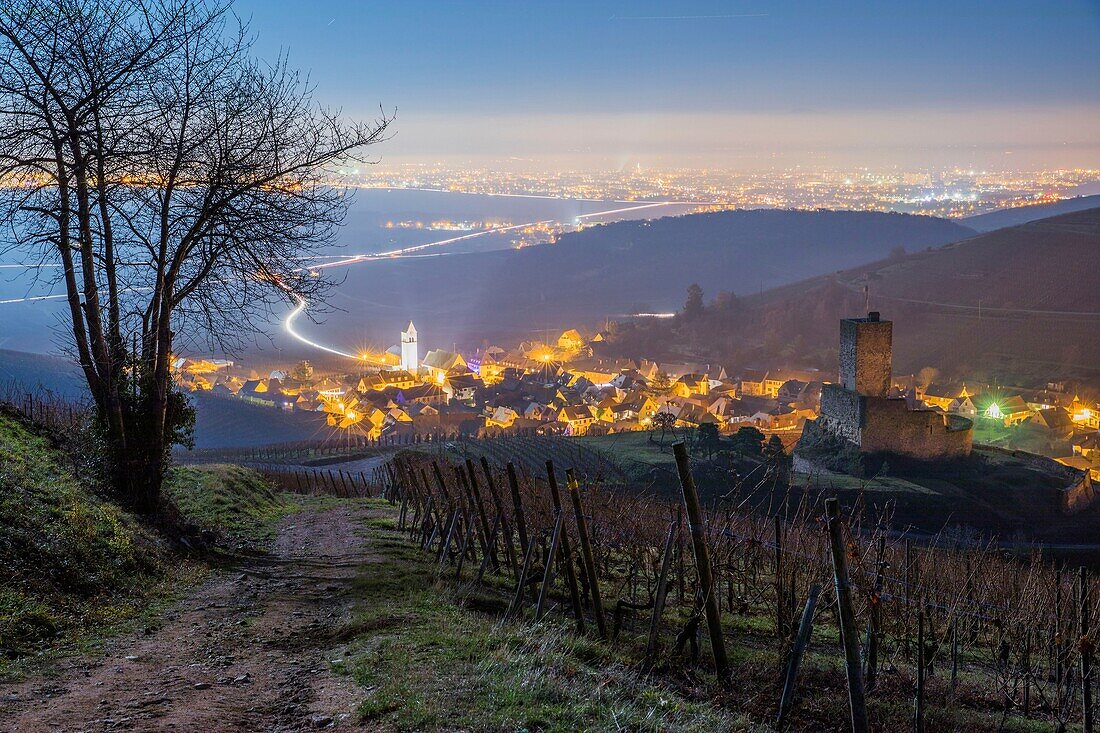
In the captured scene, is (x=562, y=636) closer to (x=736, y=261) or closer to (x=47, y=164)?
(x=47, y=164)

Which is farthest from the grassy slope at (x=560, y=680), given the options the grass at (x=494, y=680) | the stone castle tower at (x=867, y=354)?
the stone castle tower at (x=867, y=354)

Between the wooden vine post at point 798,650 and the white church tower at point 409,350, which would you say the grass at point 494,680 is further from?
the white church tower at point 409,350

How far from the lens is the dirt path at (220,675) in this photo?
4.94m

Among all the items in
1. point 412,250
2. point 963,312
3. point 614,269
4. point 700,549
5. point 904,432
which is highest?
point 412,250

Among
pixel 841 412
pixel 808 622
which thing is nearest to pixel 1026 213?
pixel 841 412

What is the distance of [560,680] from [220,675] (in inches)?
97.2

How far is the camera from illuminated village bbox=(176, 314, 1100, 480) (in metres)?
49.0

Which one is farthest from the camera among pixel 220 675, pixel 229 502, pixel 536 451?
pixel 536 451

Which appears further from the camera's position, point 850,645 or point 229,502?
point 229,502

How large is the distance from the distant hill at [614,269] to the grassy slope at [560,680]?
3861 inches

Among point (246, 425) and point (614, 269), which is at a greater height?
point (614, 269)

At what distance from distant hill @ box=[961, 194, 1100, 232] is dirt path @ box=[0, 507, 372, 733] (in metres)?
136

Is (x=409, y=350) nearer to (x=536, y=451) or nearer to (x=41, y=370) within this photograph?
(x=536, y=451)

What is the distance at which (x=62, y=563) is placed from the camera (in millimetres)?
7652
